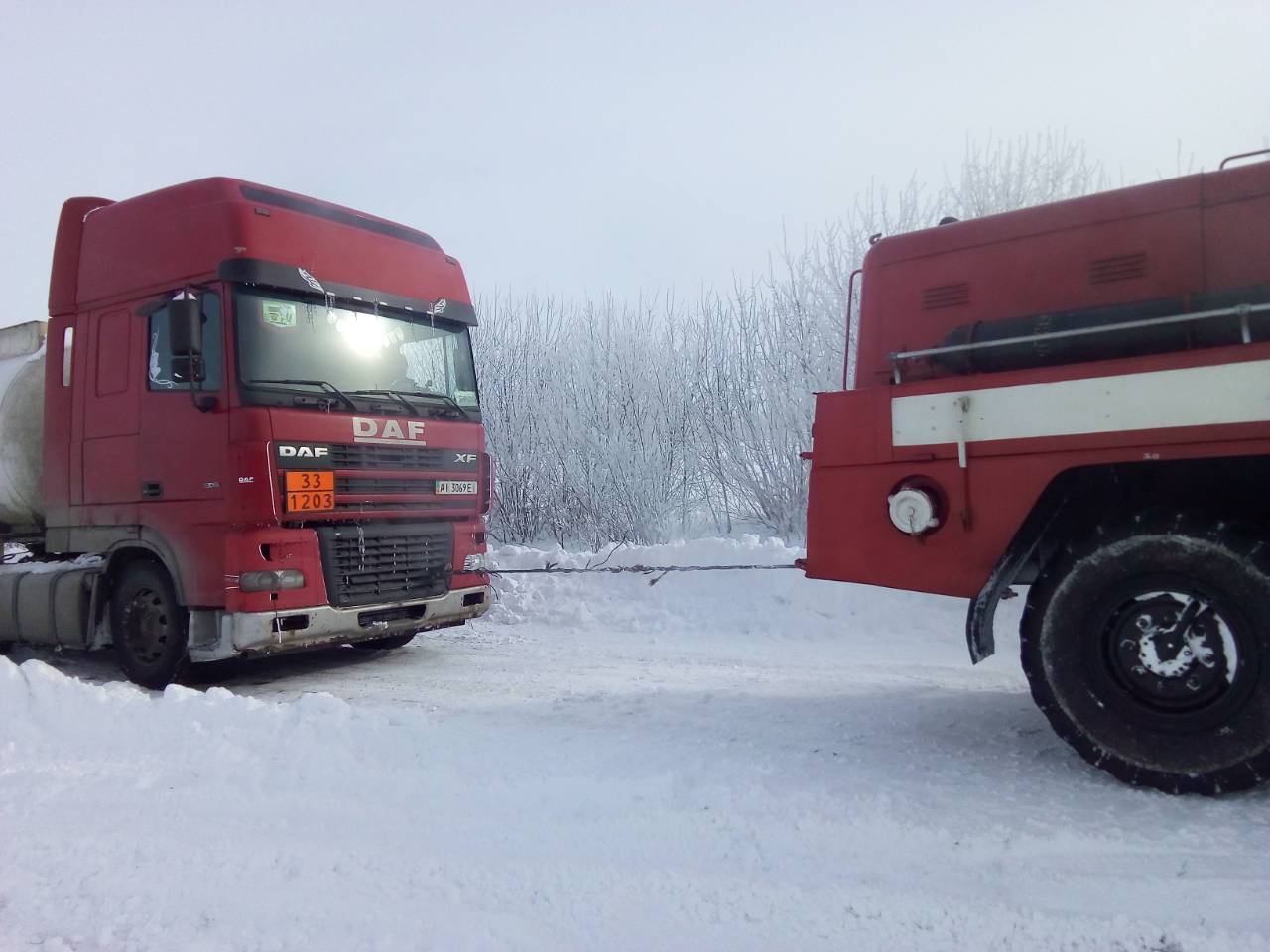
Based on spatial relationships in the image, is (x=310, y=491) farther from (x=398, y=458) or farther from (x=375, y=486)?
(x=398, y=458)

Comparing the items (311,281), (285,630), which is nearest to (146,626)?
(285,630)

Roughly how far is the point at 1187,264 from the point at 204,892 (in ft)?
15.6

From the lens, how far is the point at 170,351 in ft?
20.2

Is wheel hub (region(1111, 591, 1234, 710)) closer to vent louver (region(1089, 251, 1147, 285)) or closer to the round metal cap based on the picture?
the round metal cap

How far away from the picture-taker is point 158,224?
6457mm

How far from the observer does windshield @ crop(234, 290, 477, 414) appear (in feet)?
19.7

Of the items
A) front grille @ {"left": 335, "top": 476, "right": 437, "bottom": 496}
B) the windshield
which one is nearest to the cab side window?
the windshield

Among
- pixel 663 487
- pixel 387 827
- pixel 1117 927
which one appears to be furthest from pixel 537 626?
pixel 663 487

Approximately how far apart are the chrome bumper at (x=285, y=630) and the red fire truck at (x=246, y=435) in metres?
0.01

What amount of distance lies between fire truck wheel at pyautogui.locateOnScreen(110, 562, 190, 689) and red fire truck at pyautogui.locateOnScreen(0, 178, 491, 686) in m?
0.02

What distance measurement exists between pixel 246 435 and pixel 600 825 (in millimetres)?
3862

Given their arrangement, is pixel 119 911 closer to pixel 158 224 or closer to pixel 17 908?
pixel 17 908

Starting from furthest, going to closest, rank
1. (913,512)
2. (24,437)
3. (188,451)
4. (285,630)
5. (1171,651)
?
(24,437), (188,451), (285,630), (913,512), (1171,651)

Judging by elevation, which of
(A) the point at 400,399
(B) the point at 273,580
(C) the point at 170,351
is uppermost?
(C) the point at 170,351
